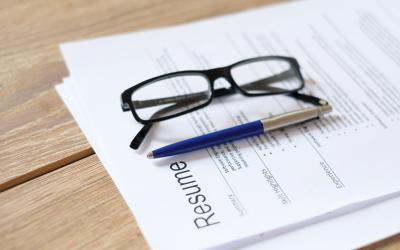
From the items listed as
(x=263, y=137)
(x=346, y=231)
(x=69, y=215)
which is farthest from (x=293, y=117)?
(x=69, y=215)

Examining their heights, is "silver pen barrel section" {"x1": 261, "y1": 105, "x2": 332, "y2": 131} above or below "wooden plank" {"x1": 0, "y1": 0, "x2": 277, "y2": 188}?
below

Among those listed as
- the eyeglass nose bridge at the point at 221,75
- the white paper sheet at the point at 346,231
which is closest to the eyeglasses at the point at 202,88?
the eyeglass nose bridge at the point at 221,75

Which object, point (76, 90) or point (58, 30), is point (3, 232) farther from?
point (58, 30)

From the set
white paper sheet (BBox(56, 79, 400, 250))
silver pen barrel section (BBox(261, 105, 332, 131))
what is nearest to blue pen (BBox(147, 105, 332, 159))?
silver pen barrel section (BBox(261, 105, 332, 131))

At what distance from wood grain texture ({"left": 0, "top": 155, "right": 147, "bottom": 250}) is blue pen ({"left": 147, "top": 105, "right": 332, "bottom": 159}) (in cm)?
7

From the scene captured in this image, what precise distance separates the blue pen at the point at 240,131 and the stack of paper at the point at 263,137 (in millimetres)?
11

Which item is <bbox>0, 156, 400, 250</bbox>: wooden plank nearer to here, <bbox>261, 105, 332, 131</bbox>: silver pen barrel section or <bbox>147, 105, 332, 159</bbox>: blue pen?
<bbox>147, 105, 332, 159</bbox>: blue pen

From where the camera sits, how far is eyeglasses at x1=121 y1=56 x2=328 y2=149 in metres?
0.63

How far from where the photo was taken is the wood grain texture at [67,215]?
501 mm

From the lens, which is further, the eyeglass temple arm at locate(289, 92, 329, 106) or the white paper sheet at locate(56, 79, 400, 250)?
the eyeglass temple arm at locate(289, 92, 329, 106)

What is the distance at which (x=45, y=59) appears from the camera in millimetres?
705

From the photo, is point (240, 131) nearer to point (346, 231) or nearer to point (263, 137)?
point (263, 137)

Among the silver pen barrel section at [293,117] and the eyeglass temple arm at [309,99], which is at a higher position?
the eyeglass temple arm at [309,99]

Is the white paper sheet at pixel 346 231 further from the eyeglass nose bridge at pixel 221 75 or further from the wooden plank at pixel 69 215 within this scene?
the eyeglass nose bridge at pixel 221 75
